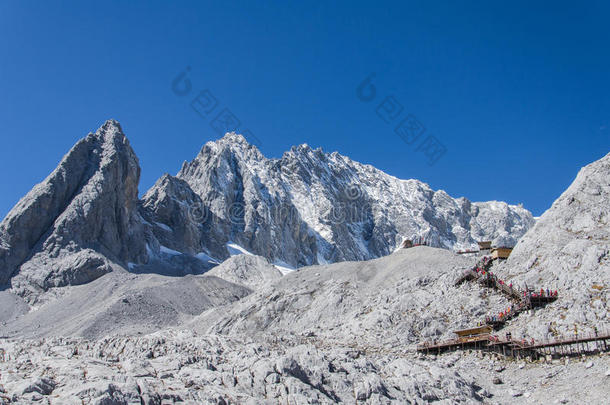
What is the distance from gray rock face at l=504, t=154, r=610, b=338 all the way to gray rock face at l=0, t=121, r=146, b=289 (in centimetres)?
8428

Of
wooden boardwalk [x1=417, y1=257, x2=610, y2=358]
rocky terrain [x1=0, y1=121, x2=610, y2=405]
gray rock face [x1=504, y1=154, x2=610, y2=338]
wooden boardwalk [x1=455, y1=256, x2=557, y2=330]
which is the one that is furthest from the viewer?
wooden boardwalk [x1=455, y1=256, x2=557, y2=330]

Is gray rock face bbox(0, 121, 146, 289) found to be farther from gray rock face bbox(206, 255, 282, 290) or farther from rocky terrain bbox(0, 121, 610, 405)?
gray rock face bbox(206, 255, 282, 290)

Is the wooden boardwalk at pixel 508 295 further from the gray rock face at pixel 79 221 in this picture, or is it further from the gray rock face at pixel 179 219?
the gray rock face at pixel 179 219

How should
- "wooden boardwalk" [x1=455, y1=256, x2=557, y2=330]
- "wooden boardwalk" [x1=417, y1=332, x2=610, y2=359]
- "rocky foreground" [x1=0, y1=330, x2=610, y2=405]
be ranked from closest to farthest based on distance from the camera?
"rocky foreground" [x1=0, y1=330, x2=610, y2=405]
"wooden boardwalk" [x1=417, y1=332, x2=610, y2=359]
"wooden boardwalk" [x1=455, y1=256, x2=557, y2=330]

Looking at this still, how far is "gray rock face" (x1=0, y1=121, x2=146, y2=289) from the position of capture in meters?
107

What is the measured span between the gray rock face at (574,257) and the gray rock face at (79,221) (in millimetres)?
84275

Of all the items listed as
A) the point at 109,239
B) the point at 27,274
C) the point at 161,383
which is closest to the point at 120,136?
the point at 109,239

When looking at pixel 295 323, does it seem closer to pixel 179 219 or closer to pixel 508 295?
pixel 508 295

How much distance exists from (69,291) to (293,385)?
8491 cm

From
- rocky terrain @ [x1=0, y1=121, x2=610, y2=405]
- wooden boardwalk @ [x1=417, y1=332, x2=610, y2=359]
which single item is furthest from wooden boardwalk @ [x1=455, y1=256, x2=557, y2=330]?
wooden boardwalk @ [x1=417, y1=332, x2=610, y2=359]

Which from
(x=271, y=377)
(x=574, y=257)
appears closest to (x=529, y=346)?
(x=574, y=257)

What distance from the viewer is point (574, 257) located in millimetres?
44781

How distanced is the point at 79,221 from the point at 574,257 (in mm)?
100613

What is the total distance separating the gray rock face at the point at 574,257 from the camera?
39344 millimetres
